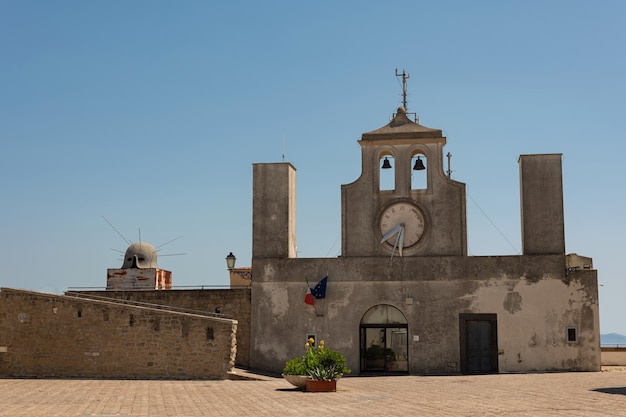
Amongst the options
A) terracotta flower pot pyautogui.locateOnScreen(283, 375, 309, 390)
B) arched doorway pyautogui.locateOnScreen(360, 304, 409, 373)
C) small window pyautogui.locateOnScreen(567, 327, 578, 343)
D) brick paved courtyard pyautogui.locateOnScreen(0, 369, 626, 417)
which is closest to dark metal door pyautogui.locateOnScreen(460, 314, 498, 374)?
arched doorway pyautogui.locateOnScreen(360, 304, 409, 373)

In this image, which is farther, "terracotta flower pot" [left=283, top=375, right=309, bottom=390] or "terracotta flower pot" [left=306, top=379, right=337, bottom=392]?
"terracotta flower pot" [left=283, top=375, right=309, bottom=390]

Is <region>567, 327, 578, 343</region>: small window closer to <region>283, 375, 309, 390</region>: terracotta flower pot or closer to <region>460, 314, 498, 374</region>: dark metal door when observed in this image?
<region>460, 314, 498, 374</region>: dark metal door

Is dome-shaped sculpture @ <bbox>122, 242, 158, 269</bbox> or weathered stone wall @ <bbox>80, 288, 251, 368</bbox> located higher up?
dome-shaped sculpture @ <bbox>122, 242, 158, 269</bbox>

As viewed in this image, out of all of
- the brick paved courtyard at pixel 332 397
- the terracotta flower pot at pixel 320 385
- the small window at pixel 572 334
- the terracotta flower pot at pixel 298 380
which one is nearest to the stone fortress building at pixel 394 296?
the small window at pixel 572 334

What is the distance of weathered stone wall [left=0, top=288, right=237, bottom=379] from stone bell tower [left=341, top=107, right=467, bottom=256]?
688 cm

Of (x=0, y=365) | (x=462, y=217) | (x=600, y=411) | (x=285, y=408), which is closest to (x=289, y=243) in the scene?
(x=462, y=217)

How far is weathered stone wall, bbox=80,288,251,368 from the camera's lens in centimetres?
3186

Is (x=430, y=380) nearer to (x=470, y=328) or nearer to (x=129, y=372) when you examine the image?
(x=470, y=328)

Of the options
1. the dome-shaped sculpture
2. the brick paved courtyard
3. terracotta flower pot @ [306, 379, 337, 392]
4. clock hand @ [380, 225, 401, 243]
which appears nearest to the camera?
the brick paved courtyard

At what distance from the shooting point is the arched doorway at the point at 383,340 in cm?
3081

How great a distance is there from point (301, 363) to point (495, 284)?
10.8m

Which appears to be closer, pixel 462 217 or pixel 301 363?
pixel 301 363

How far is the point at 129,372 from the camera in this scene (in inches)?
1098

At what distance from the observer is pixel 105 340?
28.1 m
